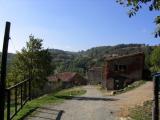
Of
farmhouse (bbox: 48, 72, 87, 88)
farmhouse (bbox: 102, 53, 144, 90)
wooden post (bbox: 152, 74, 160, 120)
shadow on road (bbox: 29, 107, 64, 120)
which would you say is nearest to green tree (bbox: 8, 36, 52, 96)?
farmhouse (bbox: 102, 53, 144, 90)

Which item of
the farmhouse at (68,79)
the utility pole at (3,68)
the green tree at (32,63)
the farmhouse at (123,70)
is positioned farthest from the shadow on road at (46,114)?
the farmhouse at (68,79)

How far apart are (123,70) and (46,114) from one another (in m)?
42.3

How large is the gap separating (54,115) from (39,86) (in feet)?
158

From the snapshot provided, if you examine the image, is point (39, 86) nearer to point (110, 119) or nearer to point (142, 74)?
point (142, 74)

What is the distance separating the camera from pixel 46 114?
15812mm

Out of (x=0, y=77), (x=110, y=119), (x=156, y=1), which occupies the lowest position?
(x=110, y=119)

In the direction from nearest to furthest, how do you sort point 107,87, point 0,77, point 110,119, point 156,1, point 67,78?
point 156,1 → point 0,77 → point 110,119 → point 107,87 → point 67,78

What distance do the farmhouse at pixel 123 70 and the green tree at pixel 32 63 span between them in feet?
34.1

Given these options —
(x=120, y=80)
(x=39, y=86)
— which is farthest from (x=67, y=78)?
(x=120, y=80)

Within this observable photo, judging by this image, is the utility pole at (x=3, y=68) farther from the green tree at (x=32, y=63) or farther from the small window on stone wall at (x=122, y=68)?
the green tree at (x=32, y=63)

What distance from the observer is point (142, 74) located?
2234 inches

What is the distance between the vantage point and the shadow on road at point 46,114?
587 inches

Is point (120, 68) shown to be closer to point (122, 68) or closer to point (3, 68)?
point (122, 68)

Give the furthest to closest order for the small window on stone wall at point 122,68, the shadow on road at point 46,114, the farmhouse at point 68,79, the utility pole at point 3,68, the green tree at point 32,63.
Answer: the farmhouse at point 68,79, the green tree at point 32,63, the small window on stone wall at point 122,68, the shadow on road at point 46,114, the utility pole at point 3,68
